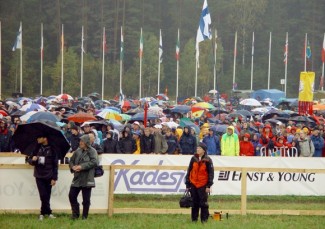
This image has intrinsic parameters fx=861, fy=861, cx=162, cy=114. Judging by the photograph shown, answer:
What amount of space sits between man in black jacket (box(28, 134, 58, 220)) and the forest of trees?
2723 inches

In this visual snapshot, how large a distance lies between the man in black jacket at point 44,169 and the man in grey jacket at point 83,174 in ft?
1.28

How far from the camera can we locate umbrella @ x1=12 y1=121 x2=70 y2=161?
16672mm

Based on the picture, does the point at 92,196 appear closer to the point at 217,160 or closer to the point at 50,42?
the point at 217,160

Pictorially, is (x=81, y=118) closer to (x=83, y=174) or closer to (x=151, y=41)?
(x=83, y=174)

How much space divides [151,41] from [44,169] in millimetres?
76606

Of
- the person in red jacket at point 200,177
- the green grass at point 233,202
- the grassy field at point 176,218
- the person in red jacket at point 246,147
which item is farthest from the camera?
the person in red jacket at point 246,147

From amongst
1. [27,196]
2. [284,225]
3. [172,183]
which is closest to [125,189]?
[172,183]

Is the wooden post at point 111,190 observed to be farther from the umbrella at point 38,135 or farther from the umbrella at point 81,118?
the umbrella at point 81,118

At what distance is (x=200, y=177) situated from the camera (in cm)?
1617

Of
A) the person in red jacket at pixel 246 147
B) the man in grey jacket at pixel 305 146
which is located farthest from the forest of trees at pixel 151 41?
the man in grey jacket at pixel 305 146

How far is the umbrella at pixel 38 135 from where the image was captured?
16.7 meters

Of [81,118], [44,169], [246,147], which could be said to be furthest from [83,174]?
[81,118]

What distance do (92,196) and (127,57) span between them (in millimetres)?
82299

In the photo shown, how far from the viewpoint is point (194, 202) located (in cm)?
1622
